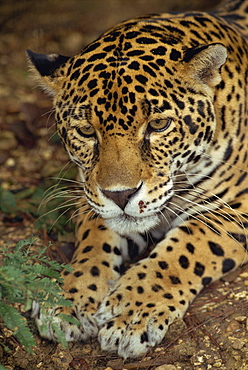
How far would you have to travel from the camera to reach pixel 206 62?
15.7 feet

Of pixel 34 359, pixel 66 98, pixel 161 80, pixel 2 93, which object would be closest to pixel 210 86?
pixel 161 80

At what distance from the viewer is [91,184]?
15.6 ft

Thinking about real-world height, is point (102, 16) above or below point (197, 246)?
above

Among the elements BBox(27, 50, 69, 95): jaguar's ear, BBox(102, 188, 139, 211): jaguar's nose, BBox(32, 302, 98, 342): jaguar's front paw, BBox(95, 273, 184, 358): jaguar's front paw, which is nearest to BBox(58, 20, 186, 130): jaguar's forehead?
BBox(27, 50, 69, 95): jaguar's ear

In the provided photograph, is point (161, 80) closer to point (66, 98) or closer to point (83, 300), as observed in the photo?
point (66, 98)

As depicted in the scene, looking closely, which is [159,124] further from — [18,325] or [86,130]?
[18,325]

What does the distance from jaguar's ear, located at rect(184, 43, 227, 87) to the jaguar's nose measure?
1.12m

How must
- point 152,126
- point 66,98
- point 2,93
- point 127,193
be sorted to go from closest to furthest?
point 127,193 → point 152,126 → point 66,98 → point 2,93

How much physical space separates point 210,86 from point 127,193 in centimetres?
128

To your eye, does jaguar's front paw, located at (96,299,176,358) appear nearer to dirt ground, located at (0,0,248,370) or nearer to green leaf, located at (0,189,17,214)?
dirt ground, located at (0,0,248,370)

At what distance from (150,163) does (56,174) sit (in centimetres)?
252

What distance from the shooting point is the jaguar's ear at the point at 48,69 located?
17.0 ft

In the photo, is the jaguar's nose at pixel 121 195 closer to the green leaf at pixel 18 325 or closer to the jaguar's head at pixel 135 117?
the jaguar's head at pixel 135 117

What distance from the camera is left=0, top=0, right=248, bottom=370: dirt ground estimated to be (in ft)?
14.8
